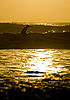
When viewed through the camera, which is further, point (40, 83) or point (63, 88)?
point (40, 83)

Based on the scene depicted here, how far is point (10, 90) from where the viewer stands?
433 centimetres

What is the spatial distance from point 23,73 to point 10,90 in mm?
1562

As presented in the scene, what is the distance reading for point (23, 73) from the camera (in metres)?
5.88

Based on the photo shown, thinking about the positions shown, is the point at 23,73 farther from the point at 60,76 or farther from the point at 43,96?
the point at 43,96

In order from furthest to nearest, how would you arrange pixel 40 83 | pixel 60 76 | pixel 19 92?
pixel 60 76
pixel 40 83
pixel 19 92

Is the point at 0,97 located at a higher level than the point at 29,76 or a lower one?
lower

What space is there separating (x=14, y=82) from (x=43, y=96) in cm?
111

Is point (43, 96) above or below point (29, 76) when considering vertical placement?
below

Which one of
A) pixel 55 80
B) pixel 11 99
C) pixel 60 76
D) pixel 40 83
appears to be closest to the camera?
pixel 11 99

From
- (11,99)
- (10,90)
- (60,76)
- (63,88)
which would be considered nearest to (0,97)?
(11,99)

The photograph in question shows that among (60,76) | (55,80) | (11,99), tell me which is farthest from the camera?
(60,76)

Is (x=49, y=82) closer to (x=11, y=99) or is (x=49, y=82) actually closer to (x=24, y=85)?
(x=24, y=85)

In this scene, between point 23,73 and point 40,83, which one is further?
point 23,73

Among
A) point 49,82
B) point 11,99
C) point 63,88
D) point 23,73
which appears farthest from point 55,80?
point 11,99
